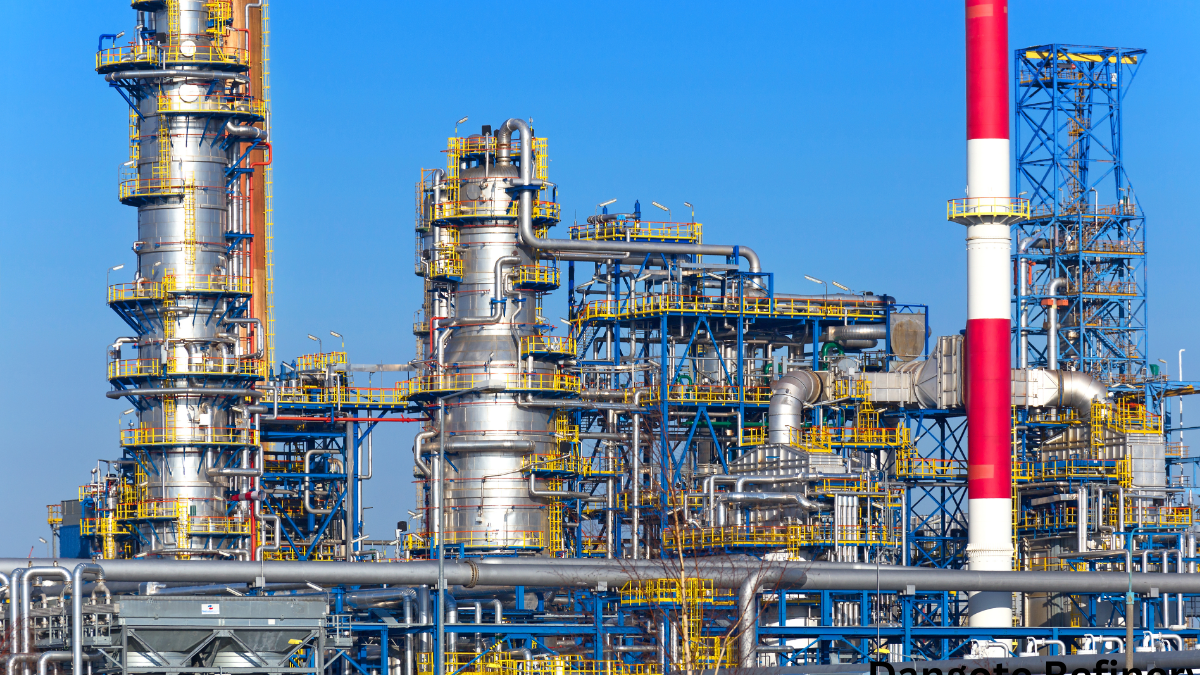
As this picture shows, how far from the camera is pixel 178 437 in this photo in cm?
6438

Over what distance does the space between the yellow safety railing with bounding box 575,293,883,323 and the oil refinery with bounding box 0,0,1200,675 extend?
13cm

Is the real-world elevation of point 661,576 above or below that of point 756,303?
below

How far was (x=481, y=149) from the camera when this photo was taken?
66.6 metres

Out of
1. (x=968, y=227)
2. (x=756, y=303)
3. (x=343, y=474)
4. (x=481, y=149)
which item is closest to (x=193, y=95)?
(x=481, y=149)

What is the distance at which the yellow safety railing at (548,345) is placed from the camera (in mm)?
65375

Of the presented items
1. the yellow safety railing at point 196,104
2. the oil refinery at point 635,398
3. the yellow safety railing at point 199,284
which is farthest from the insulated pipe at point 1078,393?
the yellow safety railing at point 196,104

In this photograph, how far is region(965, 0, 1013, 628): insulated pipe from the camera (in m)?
57.8

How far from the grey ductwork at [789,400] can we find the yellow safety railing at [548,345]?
6972 millimetres

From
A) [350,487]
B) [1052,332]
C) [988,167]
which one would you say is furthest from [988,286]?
[350,487]

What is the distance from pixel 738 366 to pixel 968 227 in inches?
330

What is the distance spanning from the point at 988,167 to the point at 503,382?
1602 centimetres

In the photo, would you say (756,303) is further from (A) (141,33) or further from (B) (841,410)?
(A) (141,33)

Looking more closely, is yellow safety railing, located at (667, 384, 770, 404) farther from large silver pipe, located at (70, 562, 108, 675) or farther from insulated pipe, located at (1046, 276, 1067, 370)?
large silver pipe, located at (70, 562, 108, 675)

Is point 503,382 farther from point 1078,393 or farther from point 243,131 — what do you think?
point 1078,393
